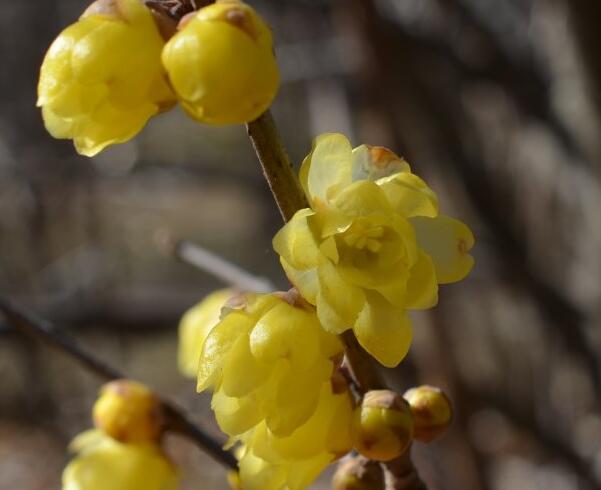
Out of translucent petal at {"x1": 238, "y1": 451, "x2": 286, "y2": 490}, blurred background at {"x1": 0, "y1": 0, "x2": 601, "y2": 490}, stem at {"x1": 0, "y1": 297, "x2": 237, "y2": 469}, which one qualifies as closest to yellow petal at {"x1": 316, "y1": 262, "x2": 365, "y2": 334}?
translucent petal at {"x1": 238, "y1": 451, "x2": 286, "y2": 490}

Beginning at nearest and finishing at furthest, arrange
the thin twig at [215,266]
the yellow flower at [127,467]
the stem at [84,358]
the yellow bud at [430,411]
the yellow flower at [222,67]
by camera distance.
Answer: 1. the yellow flower at [222,67]
2. the yellow bud at [430,411]
3. the stem at [84,358]
4. the yellow flower at [127,467]
5. the thin twig at [215,266]

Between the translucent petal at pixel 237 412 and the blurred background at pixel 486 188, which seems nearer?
the translucent petal at pixel 237 412

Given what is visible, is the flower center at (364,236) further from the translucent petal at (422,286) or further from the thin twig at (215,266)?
the thin twig at (215,266)

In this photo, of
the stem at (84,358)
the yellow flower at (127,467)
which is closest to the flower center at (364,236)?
the stem at (84,358)

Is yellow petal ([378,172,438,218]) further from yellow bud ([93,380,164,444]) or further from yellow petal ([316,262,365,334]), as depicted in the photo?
yellow bud ([93,380,164,444])

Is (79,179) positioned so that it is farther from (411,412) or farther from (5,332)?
(411,412)
